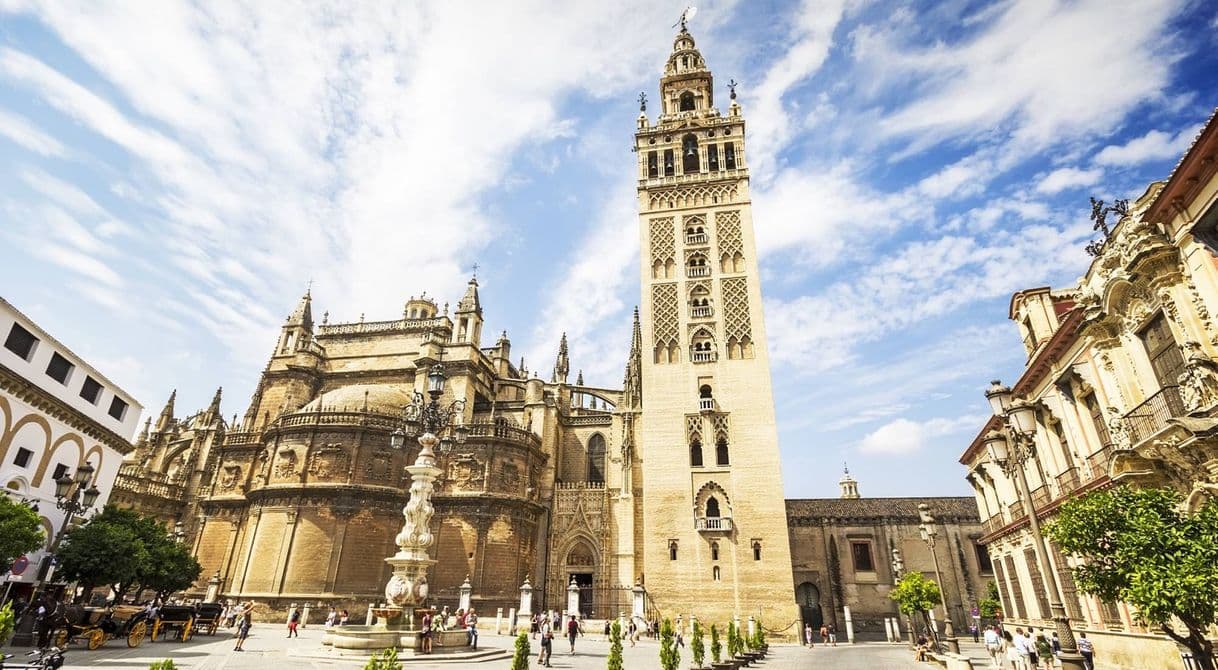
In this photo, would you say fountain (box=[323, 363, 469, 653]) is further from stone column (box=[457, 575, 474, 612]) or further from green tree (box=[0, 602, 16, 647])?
stone column (box=[457, 575, 474, 612])

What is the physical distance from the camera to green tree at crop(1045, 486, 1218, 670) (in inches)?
308

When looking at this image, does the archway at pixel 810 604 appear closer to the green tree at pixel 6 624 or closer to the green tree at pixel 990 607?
the green tree at pixel 990 607

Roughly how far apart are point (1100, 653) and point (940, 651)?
5.92 m

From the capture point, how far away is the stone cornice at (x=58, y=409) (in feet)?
57.6

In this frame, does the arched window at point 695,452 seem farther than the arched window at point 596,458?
No

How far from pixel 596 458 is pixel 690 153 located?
2040 cm

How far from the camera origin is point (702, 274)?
33125 millimetres

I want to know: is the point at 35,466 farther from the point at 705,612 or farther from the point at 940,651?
the point at 940,651

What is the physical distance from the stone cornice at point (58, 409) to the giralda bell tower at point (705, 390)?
75.2 feet

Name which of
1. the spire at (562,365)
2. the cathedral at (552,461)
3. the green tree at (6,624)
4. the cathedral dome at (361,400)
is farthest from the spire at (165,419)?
the green tree at (6,624)

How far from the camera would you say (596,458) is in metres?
35.7

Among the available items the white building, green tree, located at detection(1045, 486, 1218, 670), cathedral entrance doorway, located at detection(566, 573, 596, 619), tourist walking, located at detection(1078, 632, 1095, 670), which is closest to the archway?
cathedral entrance doorway, located at detection(566, 573, 596, 619)

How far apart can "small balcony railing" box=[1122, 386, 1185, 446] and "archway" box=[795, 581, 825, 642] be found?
24.1 m

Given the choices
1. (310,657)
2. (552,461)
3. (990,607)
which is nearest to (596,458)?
(552,461)
